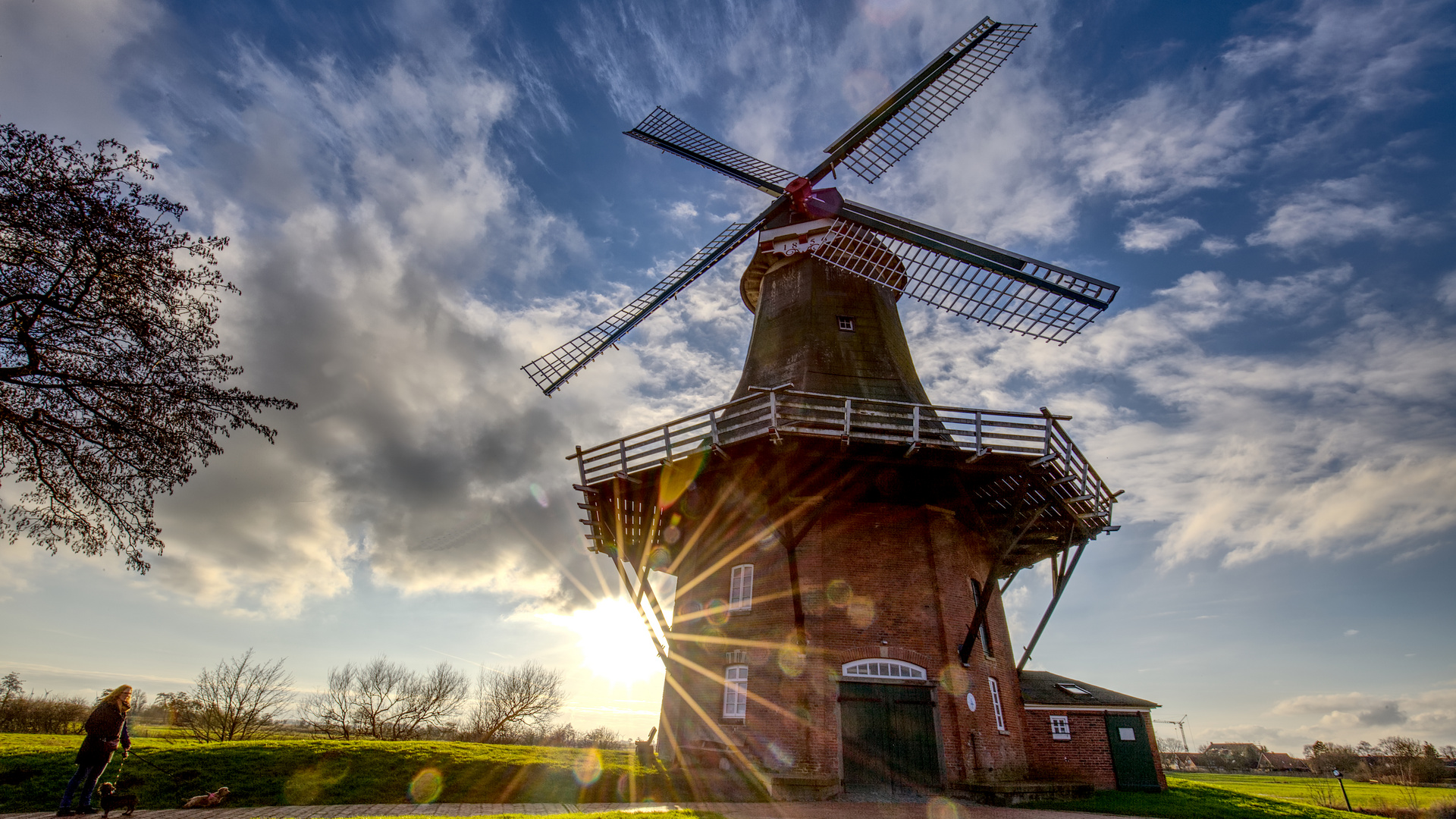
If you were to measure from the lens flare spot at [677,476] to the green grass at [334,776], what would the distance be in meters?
4.98

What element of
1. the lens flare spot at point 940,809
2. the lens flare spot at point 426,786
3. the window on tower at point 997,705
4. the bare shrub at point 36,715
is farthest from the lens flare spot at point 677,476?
the bare shrub at point 36,715

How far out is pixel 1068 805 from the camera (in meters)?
12.6

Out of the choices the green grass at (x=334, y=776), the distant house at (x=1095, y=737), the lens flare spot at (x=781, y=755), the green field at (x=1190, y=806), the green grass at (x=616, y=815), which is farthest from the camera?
the distant house at (x=1095, y=737)

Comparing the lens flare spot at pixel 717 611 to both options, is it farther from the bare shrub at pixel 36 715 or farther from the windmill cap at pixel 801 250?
the bare shrub at pixel 36 715

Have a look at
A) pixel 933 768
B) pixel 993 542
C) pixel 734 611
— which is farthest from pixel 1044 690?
pixel 734 611

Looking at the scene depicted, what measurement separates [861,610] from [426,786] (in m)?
7.96

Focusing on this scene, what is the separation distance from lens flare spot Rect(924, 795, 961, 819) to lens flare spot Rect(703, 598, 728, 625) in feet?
16.1

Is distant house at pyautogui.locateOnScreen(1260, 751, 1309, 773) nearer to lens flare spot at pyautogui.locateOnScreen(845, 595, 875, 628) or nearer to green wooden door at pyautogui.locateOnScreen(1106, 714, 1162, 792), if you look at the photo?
green wooden door at pyautogui.locateOnScreen(1106, 714, 1162, 792)

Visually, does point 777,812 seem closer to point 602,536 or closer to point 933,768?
point 933,768

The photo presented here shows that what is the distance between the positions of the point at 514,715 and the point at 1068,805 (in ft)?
93.4

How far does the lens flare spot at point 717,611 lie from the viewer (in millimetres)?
13688

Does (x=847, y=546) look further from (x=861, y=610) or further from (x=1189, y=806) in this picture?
(x=1189, y=806)

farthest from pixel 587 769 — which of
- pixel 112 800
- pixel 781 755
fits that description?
pixel 112 800

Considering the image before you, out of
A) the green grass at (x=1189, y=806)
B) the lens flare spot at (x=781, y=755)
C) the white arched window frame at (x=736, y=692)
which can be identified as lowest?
the green grass at (x=1189, y=806)
